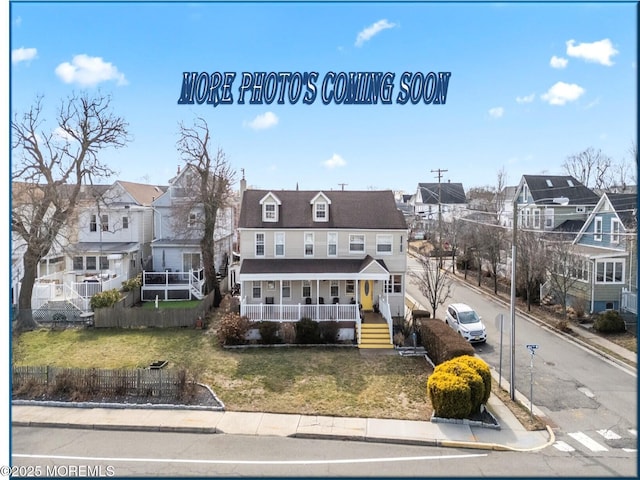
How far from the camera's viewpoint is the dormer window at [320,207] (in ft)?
84.1

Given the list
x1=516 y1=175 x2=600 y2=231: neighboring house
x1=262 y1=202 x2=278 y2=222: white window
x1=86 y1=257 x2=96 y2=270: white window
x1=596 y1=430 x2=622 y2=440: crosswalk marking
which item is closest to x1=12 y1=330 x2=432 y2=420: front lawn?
x1=596 y1=430 x2=622 y2=440: crosswalk marking

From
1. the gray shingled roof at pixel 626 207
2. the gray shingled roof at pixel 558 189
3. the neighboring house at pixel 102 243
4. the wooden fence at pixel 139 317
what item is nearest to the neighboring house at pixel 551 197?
the gray shingled roof at pixel 558 189

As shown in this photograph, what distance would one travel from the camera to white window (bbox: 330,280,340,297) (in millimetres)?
25188

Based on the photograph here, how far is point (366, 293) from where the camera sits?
2495cm

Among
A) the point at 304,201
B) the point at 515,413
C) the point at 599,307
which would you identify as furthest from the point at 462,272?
the point at 515,413

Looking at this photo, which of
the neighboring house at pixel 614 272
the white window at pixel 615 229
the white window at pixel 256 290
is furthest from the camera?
the white window at pixel 615 229

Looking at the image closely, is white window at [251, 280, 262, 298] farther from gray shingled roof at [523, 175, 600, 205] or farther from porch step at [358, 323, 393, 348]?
gray shingled roof at [523, 175, 600, 205]

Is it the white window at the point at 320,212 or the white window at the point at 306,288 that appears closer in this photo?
the white window at the point at 306,288

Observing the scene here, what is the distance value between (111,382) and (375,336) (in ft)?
36.8

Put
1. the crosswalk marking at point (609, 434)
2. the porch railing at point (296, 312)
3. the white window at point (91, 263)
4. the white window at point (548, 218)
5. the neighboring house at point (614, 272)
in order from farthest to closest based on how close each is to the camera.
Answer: the white window at point (548, 218) → the white window at point (91, 263) → the neighboring house at point (614, 272) → the porch railing at point (296, 312) → the crosswalk marking at point (609, 434)

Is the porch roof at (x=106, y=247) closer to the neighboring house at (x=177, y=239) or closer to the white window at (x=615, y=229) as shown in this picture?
the neighboring house at (x=177, y=239)

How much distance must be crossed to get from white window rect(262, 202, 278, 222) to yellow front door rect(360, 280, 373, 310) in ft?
19.7

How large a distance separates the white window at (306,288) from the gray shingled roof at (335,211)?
3.07 metres

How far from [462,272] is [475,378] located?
102ft
